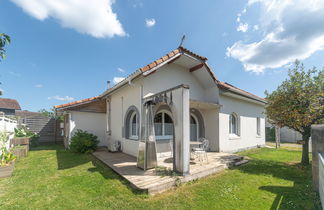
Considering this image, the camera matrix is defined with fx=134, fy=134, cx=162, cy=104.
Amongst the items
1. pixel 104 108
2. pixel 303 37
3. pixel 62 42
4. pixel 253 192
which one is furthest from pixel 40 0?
pixel 303 37

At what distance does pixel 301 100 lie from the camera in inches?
254

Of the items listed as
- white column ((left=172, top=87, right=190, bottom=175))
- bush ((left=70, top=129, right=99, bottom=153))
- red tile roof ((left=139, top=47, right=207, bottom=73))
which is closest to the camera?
white column ((left=172, top=87, right=190, bottom=175))

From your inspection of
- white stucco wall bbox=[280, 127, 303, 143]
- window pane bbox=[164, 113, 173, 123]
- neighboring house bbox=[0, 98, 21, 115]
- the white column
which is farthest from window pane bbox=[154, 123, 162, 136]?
neighboring house bbox=[0, 98, 21, 115]

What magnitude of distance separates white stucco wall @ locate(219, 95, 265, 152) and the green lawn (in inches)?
146

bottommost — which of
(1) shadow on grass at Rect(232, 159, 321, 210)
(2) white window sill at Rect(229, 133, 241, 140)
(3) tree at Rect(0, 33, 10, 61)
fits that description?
(1) shadow on grass at Rect(232, 159, 321, 210)

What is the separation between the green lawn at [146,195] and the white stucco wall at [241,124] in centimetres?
371

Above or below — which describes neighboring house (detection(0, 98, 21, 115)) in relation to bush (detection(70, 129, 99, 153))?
above

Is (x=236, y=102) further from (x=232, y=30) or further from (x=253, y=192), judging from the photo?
(x=253, y=192)

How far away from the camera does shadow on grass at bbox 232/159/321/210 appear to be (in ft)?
12.0

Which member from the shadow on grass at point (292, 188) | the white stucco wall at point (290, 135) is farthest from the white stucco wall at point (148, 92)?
the white stucco wall at point (290, 135)

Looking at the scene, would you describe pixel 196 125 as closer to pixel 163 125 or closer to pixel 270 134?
pixel 163 125

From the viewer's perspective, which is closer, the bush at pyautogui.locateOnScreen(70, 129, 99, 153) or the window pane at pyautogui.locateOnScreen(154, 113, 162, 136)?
the window pane at pyautogui.locateOnScreen(154, 113, 162, 136)

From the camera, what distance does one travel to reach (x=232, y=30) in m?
9.47

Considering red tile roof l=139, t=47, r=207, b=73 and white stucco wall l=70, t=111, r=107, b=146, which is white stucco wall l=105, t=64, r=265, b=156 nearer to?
red tile roof l=139, t=47, r=207, b=73
